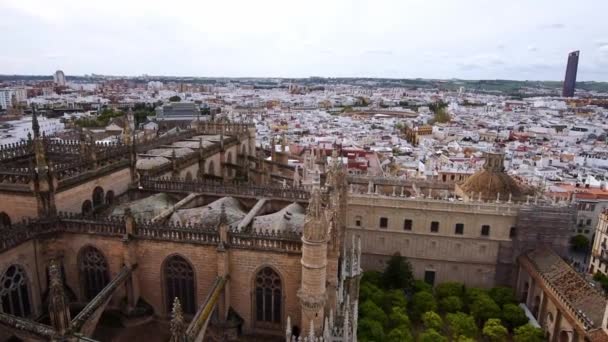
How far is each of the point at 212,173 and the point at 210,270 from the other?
1744 centimetres

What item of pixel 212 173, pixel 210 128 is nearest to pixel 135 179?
pixel 212 173

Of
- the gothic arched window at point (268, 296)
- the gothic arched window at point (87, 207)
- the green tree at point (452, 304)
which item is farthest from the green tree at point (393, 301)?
the gothic arched window at point (87, 207)

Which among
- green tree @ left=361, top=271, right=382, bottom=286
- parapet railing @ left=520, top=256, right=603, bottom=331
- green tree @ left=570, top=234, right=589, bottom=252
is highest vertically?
parapet railing @ left=520, top=256, right=603, bottom=331

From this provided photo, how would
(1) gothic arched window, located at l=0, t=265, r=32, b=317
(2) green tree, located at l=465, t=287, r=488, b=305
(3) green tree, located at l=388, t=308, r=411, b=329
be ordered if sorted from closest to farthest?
1. (1) gothic arched window, located at l=0, t=265, r=32, b=317
2. (3) green tree, located at l=388, t=308, r=411, b=329
3. (2) green tree, located at l=465, t=287, r=488, b=305

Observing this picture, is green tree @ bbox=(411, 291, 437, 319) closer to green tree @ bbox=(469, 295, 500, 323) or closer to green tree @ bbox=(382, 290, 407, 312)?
green tree @ bbox=(382, 290, 407, 312)

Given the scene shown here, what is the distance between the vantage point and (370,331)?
27.1 meters

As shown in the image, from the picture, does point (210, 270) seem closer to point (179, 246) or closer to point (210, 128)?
point (179, 246)

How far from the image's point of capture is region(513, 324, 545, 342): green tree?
28047 mm

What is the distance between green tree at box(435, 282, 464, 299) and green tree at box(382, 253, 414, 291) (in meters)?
2.23

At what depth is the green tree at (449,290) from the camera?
3462 cm

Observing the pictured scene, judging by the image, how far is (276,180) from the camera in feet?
119

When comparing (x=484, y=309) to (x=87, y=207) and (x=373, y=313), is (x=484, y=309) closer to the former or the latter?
(x=373, y=313)

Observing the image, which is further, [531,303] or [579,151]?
[579,151]

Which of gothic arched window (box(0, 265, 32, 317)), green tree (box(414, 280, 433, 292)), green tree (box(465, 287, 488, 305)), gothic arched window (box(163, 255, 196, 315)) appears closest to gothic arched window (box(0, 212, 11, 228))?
gothic arched window (box(0, 265, 32, 317))
